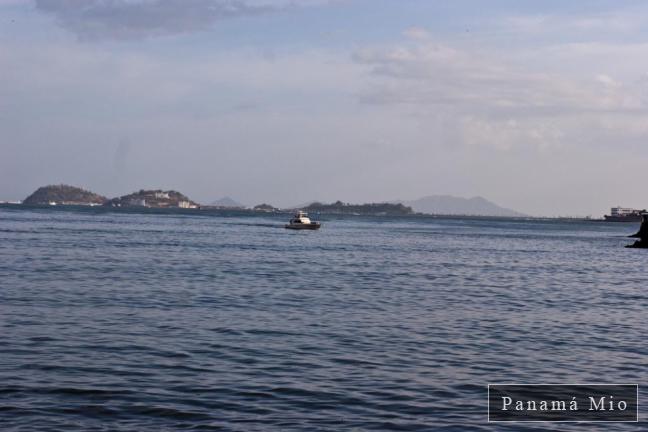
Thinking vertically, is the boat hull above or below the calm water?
above

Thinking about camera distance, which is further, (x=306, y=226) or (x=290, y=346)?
(x=306, y=226)

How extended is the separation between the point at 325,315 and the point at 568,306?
11803 millimetres

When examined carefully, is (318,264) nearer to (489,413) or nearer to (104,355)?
(104,355)

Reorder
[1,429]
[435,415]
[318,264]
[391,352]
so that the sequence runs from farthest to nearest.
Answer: [318,264]
[391,352]
[435,415]
[1,429]

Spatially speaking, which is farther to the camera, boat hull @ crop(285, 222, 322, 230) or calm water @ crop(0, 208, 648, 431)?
boat hull @ crop(285, 222, 322, 230)

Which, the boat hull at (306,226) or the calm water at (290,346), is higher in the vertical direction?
the boat hull at (306,226)

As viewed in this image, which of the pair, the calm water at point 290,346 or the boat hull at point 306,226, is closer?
the calm water at point 290,346

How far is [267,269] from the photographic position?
52.3m

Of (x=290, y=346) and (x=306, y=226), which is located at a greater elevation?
(x=306, y=226)

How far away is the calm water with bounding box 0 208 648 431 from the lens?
52.8 feet

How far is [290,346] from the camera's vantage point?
23109 millimetres

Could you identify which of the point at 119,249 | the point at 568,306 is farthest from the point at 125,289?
the point at 119,249

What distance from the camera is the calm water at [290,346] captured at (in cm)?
1609

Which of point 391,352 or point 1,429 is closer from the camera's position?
point 1,429
